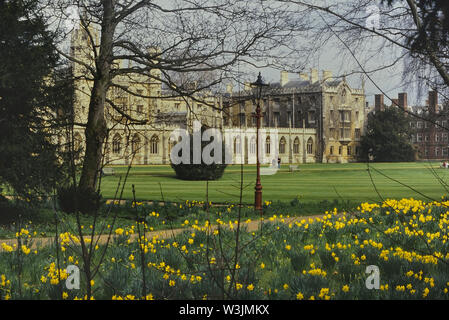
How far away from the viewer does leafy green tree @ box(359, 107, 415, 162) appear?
2928 inches

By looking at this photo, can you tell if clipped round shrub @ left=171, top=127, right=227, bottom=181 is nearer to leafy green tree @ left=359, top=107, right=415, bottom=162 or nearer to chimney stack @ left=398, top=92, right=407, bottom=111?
leafy green tree @ left=359, top=107, right=415, bottom=162

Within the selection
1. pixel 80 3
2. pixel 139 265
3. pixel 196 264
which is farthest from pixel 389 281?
pixel 80 3

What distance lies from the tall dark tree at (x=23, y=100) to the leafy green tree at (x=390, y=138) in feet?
214

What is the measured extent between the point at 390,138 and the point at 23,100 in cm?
6859

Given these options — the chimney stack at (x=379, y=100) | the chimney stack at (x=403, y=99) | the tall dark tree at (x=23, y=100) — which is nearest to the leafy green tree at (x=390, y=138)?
the chimney stack at (x=403, y=99)

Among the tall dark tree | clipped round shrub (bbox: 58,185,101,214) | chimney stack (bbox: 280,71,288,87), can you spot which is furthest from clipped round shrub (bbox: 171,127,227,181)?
chimney stack (bbox: 280,71,288,87)

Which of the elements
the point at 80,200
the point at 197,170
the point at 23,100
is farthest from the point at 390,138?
the point at 23,100

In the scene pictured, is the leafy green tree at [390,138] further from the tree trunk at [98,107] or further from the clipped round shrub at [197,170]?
the tree trunk at [98,107]

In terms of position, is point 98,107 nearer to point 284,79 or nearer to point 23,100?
point 23,100

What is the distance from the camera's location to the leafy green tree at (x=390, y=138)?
74.4m

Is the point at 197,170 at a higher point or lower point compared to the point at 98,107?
lower

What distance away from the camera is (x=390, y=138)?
7425cm

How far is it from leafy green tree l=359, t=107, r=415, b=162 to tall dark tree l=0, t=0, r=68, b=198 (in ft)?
214

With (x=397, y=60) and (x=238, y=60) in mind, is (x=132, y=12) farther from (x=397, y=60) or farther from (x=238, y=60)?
(x=397, y=60)
